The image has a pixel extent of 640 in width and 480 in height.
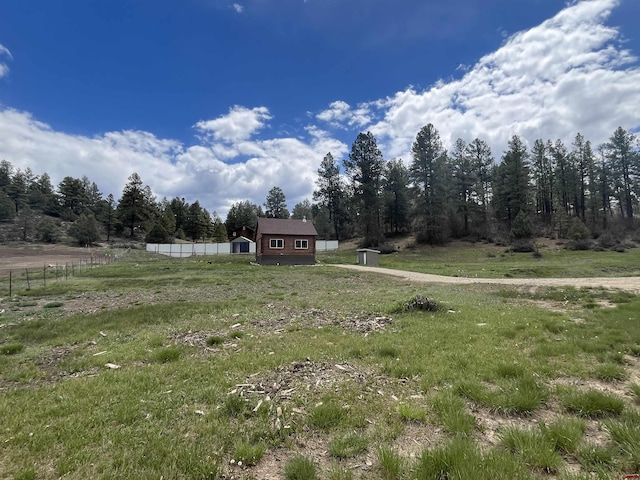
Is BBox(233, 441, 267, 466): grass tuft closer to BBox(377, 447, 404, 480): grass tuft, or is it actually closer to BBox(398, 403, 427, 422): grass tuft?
BBox(377, 447, 404, 480): grass tuft

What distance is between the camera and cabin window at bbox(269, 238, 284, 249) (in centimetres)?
3750

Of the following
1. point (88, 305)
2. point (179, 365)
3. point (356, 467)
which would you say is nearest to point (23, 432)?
point (179, 365)

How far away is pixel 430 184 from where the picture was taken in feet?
162

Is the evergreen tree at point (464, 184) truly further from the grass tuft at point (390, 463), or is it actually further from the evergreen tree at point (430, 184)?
the grass tuft at point (390, 463)

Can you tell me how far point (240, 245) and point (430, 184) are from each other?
118ft

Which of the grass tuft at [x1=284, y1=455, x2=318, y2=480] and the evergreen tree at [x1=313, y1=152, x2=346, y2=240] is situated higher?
the evergreen tree at [x1=313, y1=152, x2=346, y2=240]

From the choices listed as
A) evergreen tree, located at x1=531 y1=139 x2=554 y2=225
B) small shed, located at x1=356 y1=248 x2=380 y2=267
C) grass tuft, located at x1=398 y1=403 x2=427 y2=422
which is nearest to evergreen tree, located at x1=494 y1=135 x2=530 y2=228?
evergreen tree, located at x1=531 y1=139 x2=554 y2=225

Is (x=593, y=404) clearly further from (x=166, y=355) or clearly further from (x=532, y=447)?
(x=166, y=355)

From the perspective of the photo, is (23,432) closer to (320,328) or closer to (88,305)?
(320,328)

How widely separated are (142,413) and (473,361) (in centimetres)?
549

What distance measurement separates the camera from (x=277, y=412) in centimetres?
438

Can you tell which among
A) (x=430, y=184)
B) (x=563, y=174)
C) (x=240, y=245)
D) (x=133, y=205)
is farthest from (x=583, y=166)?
(x=133, y=205)

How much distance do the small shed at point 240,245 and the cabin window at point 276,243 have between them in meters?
26.6

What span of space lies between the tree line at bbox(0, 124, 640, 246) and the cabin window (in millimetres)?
19438
